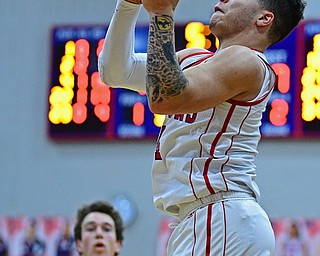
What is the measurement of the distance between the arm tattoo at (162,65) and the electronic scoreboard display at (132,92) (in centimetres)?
528

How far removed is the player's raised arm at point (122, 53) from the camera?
10.6 ft

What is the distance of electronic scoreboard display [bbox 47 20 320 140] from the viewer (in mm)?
8000

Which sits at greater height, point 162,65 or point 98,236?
point 162,65

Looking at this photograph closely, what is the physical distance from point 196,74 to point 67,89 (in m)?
5.77

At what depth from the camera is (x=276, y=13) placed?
3.14 meters

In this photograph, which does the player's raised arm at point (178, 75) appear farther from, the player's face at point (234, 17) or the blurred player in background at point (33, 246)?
the blurred player in background at point (33, 246)

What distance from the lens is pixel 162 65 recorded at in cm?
276

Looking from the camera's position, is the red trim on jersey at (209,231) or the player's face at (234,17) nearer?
the red trim on jersey at (209,231)

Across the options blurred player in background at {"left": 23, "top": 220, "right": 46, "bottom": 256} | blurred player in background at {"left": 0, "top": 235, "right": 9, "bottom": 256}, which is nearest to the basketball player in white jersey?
blurred player in background at {"left": 23, "top": 220, "right": 46, "bottom": 256}

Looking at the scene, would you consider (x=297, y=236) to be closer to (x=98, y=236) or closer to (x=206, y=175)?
(x=98, y=236)

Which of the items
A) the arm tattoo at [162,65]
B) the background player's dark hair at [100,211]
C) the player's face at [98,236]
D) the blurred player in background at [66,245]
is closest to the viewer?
the arm tattoo at [162,65]

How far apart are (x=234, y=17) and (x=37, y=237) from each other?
5765 mm

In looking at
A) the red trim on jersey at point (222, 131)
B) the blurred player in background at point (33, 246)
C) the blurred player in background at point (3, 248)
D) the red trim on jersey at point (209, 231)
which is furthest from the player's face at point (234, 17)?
the blurred player in background at point (3, 248)

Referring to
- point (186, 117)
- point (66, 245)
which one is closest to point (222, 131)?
point (186, 117)
